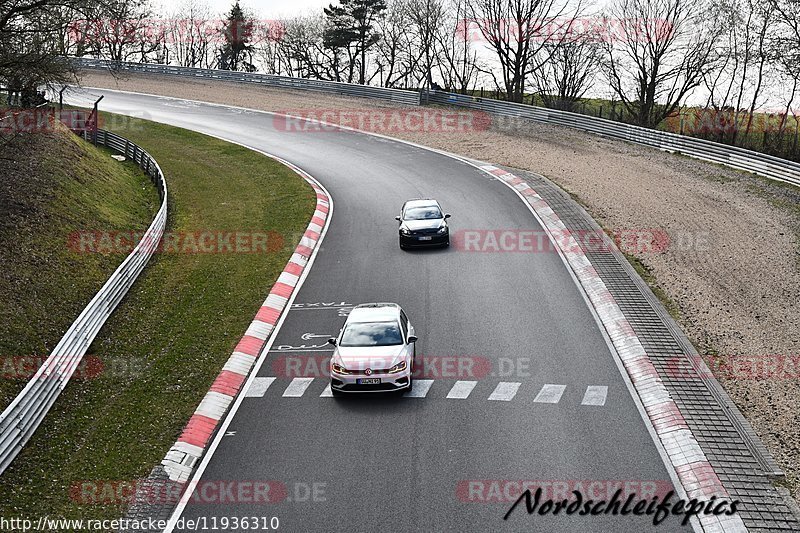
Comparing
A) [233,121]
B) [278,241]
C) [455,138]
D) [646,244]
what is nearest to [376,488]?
[278,241]

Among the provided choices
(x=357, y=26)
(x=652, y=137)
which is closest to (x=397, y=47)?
(x=357, y=26)

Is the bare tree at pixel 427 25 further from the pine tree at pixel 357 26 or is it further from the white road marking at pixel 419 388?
the white road marking at pixel 419 388

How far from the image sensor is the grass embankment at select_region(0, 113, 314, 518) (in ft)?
42.4

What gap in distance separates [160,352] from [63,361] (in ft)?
7.42

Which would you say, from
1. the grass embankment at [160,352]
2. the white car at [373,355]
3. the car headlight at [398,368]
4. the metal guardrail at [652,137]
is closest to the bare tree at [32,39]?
the grass embankment at [160,352]

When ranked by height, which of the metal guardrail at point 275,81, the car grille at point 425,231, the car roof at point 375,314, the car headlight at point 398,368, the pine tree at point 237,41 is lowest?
the car headlight at point 398,368

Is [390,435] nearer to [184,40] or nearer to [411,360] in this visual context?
[411,360]

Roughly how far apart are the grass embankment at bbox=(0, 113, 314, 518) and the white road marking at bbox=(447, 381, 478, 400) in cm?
534

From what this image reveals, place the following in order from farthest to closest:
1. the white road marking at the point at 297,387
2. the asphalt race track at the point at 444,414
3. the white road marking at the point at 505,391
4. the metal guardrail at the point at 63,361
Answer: the white road marking at the point at 297,387
the white road marking at the point at 505,391
the metal guardrail at the point at 63,361
the asphalt race track at the point at 444,414

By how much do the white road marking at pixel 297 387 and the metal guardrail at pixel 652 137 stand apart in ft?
87.8

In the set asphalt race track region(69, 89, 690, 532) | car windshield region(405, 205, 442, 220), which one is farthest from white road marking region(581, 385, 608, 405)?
car windshield region(405, 205, 442, 220)

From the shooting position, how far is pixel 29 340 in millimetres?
16844

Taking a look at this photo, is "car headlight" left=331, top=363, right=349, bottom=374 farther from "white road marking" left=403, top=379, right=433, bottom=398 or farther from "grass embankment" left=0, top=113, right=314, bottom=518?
"grass embankment" left=0, top=113, right=314, bottom=518

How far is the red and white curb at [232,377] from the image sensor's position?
13406 mm
